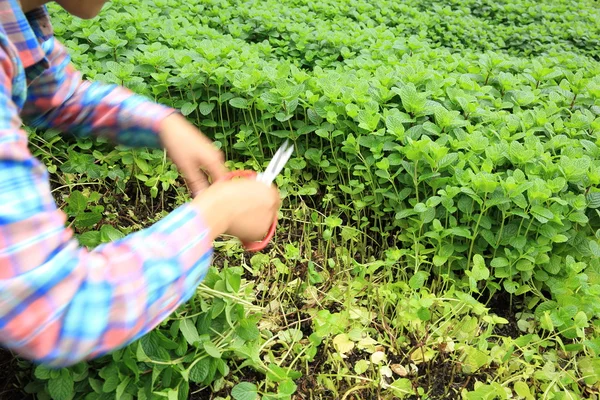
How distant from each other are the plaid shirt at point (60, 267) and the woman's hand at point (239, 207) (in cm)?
3

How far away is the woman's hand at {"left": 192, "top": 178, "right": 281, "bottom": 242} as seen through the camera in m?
0.76

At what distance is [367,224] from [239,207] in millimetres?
1173

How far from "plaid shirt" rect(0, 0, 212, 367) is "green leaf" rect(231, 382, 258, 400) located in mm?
572

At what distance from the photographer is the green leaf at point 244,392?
47.8 inches

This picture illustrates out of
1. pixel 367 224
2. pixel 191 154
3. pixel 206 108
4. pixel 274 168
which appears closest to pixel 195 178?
pixel 191 154

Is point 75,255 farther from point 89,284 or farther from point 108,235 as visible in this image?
point 108,235

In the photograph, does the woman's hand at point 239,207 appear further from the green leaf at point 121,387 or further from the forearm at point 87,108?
the green leaf at point 121,387

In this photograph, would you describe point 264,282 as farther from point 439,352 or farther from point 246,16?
point 246,16

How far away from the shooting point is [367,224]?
6.28 ft

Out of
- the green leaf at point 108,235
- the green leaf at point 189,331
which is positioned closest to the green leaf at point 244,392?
the green leaf at point 189,331

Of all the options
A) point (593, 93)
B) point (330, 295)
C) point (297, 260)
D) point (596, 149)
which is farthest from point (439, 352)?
point (593, 93)

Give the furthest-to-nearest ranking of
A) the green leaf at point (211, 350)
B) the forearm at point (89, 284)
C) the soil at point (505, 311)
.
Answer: the soil at point (505, 311)
the green leaf at point (211, 350)
the forearm at point (89, 284)

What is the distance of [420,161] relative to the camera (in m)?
1.79

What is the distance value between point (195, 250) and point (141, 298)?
0.10 meters
